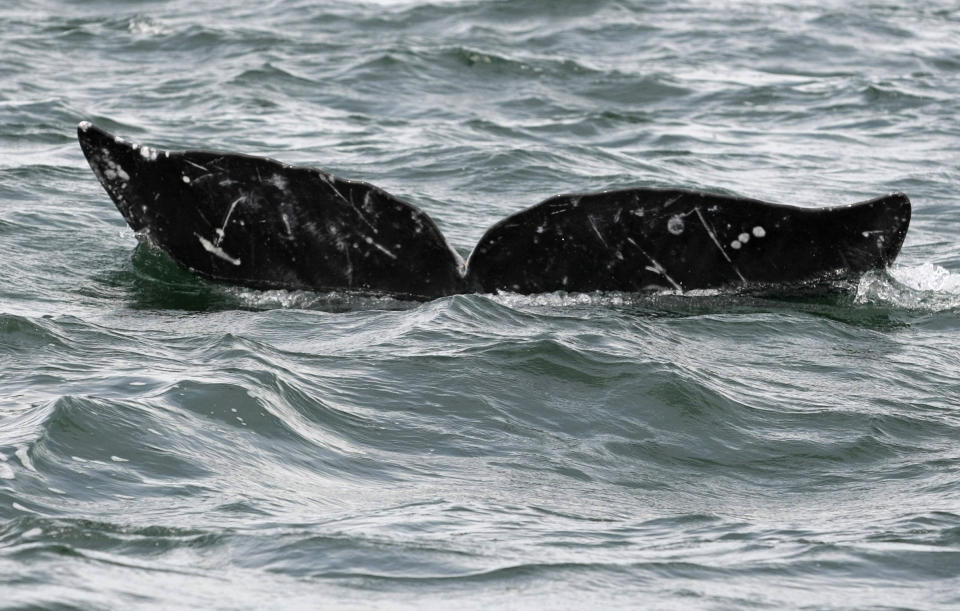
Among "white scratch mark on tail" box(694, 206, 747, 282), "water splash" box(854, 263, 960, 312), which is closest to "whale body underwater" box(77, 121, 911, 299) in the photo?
"white scratch mark on tail" box(694, 206, 747, 282)

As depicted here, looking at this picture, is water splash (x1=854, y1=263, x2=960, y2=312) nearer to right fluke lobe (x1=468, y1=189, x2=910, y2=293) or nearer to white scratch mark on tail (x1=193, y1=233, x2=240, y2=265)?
right fluke lobe (x1=468, y1=189, x2=910, y2=293)

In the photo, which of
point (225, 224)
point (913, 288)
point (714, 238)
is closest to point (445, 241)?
point (225, 224)

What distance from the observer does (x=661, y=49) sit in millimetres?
21578

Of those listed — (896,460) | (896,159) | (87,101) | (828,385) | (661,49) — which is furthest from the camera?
(661,49)

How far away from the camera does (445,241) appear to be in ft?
27.3

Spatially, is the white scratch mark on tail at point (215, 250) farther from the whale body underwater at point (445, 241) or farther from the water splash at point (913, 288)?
the water splash at point (913, 288)

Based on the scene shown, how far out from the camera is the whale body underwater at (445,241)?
26.7 feet

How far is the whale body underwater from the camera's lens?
8.14 meters

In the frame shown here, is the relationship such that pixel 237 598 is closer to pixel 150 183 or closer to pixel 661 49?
pixel 150 183

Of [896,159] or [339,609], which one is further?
[896,159]

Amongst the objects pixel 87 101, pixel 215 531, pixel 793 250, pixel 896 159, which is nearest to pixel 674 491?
pixel 215 531

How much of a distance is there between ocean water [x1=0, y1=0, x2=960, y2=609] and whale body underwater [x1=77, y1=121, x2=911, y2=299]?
16 cm

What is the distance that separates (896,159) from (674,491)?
34.0 ft

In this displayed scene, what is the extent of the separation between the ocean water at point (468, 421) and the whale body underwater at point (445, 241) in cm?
16
